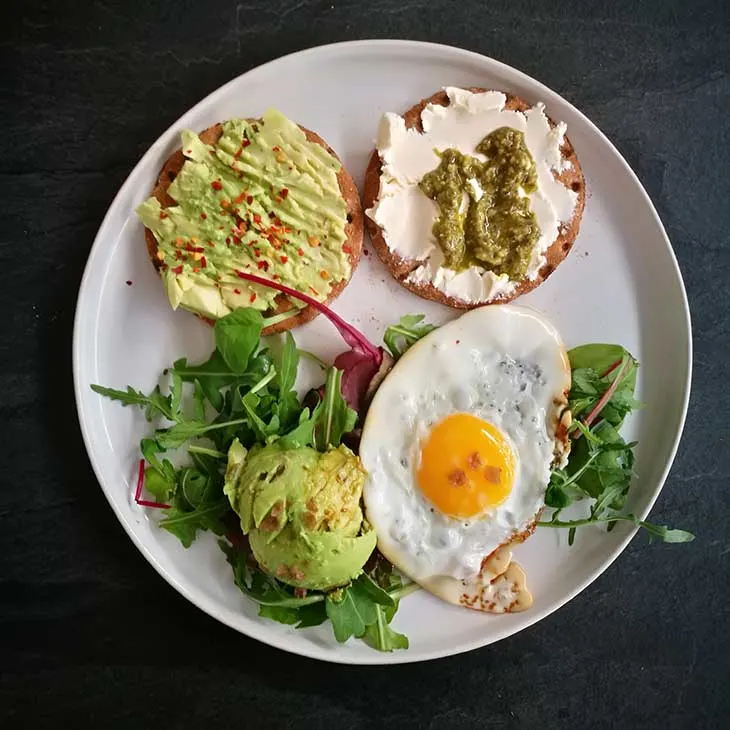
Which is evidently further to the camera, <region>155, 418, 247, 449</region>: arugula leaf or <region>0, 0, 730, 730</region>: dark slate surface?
<region>0, 0, 730, 730</region>: dark slate surface

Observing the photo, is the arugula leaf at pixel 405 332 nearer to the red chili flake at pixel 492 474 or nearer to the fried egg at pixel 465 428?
the fried egg at pixel 465 428

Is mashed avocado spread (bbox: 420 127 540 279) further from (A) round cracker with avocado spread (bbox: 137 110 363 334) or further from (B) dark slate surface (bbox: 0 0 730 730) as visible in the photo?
(B) dark slate surface (bbox: 0 0 730 730)

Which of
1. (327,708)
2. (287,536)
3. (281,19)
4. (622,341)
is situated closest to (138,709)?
(327,708)

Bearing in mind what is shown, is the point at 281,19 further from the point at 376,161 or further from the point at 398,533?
the point at 398,533

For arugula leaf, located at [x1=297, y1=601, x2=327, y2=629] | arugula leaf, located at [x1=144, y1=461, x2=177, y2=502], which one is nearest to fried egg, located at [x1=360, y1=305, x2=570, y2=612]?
arugula leaf, located at [x1=297, y1=601, x2=327, y2=629]

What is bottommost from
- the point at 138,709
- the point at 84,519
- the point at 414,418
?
the point at 138,709

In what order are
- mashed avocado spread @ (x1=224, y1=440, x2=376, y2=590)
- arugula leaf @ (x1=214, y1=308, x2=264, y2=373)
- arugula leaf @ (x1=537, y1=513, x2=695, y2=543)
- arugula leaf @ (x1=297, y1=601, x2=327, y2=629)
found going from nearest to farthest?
mashed avocado spread @ (x1=224, y1=440, x2=376, y2=590) < arugula leaf @ (x1=214, y1=308, x2=264, y2=373) < arugula leaf @ (x1=297, y1=601, x2=327, y2=629) < arugula leaf @ (x1=537, y1=513, x2=695, y2=543)
